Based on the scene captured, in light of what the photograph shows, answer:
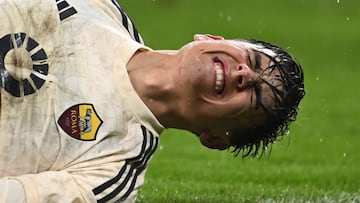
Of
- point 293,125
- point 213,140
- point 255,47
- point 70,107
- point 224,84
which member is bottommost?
point 293,125

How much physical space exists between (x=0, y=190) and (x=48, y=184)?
179 millimetres

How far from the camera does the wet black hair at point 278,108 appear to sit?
4809mm

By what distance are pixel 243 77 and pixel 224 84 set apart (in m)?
0.08

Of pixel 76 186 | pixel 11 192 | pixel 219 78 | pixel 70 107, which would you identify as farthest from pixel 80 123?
pixel 219 78

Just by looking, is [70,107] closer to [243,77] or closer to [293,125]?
[243,77]

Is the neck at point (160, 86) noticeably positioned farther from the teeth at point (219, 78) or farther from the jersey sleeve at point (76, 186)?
the jersey sleeve at point (76, 186)

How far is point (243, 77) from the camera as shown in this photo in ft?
15.4

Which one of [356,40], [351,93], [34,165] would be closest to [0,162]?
[34,165]

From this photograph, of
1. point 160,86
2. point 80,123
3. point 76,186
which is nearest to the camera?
point 76,186

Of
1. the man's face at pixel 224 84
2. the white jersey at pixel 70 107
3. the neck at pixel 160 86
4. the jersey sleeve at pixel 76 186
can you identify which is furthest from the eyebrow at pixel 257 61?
the jersey sleeve at pixel 76 186

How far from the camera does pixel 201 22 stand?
17641 mm

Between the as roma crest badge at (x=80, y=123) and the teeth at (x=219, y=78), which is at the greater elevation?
the teeth at (x=219, y=78)

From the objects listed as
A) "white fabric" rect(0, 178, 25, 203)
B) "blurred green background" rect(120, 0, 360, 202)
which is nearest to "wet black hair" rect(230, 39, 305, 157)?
"blurred green background" rect(120, 0, 360, 202)

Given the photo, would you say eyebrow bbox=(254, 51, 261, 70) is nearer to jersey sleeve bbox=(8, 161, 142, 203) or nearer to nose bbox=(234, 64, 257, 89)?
nose bbox=(234, 64, 257, 89)
